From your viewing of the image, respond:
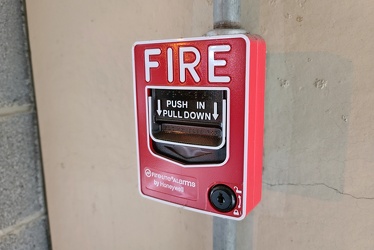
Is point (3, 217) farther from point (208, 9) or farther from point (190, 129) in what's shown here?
point (208, 9)

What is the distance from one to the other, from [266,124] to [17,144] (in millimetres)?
657

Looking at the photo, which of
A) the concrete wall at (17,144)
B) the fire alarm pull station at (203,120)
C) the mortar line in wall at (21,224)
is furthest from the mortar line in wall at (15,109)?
the fire alarm pull station at (203,120)

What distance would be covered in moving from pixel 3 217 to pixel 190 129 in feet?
2.04

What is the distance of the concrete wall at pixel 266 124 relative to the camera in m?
0.52

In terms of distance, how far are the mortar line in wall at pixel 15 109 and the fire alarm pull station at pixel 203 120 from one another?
444mm

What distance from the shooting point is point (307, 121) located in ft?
1.83

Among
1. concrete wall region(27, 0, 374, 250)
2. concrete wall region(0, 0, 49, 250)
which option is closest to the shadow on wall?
concrete wall region(27, 0, 374, 250)

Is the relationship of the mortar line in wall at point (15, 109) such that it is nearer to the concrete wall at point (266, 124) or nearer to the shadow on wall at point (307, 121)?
the concrete wall at point (266, 124)

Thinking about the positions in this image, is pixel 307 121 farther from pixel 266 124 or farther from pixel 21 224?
pixel 21 224

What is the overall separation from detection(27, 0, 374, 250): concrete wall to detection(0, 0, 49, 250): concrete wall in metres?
0.04

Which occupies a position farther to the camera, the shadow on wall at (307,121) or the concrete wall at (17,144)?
the concrete wall at (17,144)

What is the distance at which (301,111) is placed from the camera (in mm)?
560

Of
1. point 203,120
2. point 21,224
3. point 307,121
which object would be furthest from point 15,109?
point 307,121

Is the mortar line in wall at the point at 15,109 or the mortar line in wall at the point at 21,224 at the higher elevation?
the mortar line in wall at the point at 15,109
